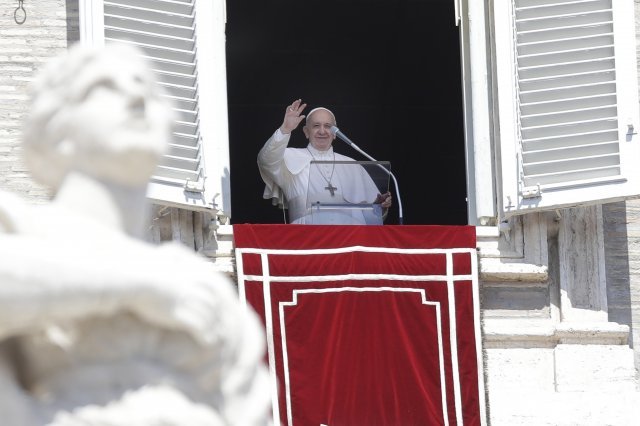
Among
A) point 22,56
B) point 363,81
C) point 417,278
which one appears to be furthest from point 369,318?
point 363,81

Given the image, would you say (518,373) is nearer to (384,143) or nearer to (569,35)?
(569,35)

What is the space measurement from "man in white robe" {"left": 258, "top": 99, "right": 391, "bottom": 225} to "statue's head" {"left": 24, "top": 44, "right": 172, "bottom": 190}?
22.7 feet

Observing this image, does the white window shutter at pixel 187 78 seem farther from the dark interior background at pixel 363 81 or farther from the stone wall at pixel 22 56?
the dark interior background at pixel 363 81

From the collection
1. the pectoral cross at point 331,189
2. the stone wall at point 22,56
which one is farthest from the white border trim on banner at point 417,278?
the pectoral cross at point 331,189

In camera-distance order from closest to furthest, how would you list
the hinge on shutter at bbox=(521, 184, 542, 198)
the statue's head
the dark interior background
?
the statue's head, the hinge on shutter at bbox=(521, 184, 542, 198), the dark interior background

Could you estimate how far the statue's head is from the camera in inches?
140

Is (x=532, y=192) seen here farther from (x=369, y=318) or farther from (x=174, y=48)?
(x=174, y=48)

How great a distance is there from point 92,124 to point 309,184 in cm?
751

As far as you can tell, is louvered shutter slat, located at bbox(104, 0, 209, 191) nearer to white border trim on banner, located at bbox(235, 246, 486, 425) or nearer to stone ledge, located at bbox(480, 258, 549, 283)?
white border trim on banner, located at bbox(235, 246, 486, 425)

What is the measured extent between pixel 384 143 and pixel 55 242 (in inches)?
484

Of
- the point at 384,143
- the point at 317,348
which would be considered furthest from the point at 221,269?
the point at 384,143

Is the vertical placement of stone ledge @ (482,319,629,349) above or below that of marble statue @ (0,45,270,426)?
below

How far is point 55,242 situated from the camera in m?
3.43

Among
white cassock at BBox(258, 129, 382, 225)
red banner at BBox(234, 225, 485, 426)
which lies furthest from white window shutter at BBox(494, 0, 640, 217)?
white cassock at BBox(258, 129, 382, 225)
